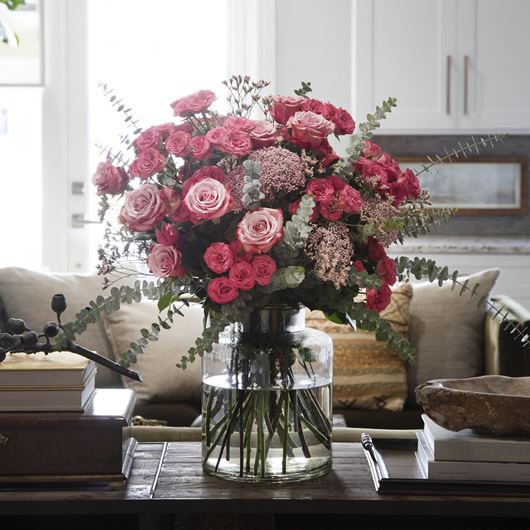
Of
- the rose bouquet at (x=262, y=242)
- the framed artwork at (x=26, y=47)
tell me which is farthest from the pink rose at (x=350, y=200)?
the framed artwork at (x=26, y=47)

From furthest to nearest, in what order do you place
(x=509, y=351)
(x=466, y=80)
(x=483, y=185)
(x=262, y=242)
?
(x=483, y=185), (x=466, y=80), (x=509, y=351), (x=262, y=242)

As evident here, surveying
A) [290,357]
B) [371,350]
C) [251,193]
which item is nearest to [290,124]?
[251,193]

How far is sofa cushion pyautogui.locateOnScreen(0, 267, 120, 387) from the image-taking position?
2.99 metres

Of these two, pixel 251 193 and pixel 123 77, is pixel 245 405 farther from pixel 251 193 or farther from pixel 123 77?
pixel 123 77

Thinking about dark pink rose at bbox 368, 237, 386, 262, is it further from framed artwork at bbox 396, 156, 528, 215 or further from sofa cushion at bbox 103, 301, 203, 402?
framed artwork at bbox 396, 156, 528, 215

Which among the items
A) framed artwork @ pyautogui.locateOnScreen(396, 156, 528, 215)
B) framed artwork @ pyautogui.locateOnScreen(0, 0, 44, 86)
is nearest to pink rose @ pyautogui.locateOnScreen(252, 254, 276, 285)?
framed artwork @ pyautogui.locateOnScreen(0, 0, 44, 86)

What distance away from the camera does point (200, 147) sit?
4.78 ft

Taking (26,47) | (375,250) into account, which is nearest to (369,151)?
(375,250)

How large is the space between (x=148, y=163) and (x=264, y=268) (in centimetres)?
26

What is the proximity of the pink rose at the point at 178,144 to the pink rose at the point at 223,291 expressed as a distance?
22 cm

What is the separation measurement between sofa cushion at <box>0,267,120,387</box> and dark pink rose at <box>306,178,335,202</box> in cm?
172

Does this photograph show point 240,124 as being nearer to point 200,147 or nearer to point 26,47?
point 200,147

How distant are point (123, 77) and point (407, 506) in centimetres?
419

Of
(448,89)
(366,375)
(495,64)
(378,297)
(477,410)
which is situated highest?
(495,64)
